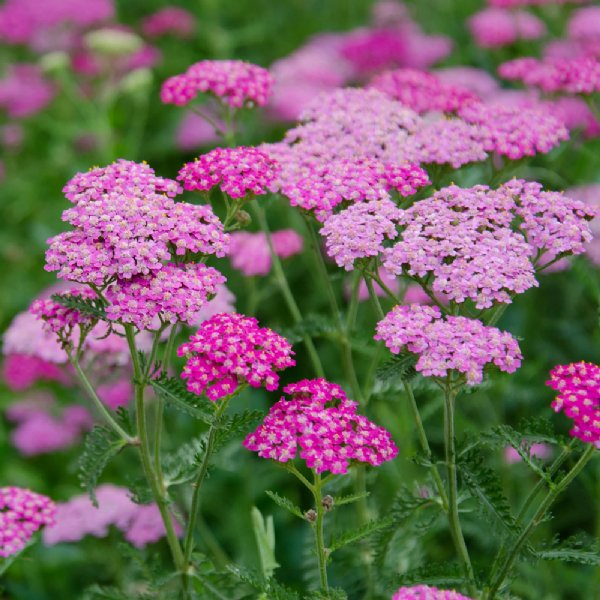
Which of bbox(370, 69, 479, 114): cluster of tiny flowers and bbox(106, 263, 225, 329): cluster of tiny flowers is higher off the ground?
bbox(370, 69, 479, 114): cluster of tiny flowers

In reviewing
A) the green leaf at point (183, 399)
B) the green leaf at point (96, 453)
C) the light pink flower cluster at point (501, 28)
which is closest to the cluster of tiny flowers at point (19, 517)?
the green leaf at point (96, 453)

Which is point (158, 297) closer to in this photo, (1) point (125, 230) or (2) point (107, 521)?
(1) point (125, 230)

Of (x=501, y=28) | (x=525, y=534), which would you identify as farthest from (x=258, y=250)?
(x=501, y=28)

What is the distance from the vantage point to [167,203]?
245 centimetres

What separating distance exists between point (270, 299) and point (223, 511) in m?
1.29

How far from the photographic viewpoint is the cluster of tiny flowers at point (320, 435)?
216cm

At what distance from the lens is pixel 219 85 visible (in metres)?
3.15

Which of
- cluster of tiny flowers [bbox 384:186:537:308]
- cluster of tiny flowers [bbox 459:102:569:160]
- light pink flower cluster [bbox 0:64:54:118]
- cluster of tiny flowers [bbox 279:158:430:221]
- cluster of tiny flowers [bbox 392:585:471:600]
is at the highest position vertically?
cluster of tiny flowers [bbox 459:102:569:160]

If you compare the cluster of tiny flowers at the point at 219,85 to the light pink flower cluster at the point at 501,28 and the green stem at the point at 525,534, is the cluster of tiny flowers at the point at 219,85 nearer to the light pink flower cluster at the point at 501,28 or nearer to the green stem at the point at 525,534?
the green stem at the point at 525,534

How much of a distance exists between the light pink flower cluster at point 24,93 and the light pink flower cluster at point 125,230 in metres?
4.25

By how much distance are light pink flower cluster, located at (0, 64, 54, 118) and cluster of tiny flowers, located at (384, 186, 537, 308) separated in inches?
183

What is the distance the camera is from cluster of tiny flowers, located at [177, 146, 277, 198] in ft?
8.47

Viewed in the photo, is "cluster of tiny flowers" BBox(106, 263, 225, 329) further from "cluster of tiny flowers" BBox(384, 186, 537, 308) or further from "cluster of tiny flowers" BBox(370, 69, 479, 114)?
"cluster of tiny flowers" BBox(370, 69, 479, 114)

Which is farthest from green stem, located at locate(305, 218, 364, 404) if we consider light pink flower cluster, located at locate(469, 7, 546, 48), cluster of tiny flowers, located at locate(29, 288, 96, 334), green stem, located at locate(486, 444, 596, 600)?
light pink flower cluster, located at locate(469, 7, 546, 48)
